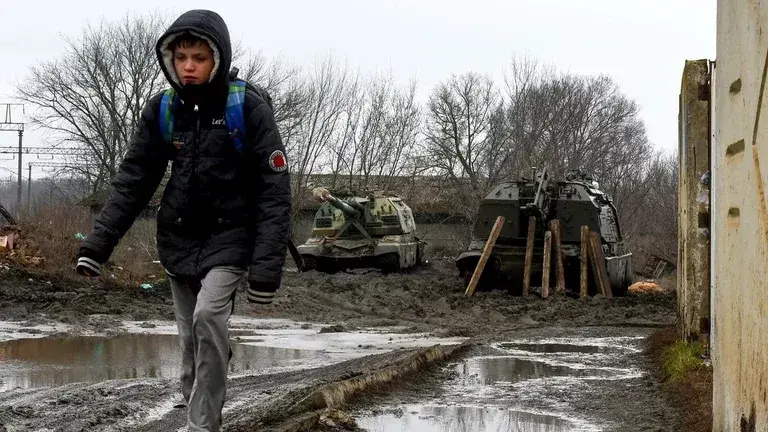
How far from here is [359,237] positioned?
29.1 meters

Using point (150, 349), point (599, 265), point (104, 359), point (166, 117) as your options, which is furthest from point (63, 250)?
point (166, 117)

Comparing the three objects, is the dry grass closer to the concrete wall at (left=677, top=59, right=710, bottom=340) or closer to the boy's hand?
Result: the concrete wall at (left=677, top=59, right=710, bottom=340)

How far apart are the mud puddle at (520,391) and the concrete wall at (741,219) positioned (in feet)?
4.53

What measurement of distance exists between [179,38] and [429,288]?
18709mm

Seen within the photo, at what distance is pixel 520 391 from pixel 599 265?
13.2 m

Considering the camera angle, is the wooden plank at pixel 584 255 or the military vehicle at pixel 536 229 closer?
the wooden plank at pixel 584 255

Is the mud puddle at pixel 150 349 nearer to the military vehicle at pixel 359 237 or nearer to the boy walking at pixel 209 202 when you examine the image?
the boy walking at pixel 209 202

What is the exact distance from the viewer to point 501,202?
71.2ft

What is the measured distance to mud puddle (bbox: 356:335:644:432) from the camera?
6.24m

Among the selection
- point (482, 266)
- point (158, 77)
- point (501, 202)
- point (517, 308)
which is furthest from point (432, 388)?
point (158, 77)

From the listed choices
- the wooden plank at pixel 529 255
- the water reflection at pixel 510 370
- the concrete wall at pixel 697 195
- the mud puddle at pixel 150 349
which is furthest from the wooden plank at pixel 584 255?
the concrete wall at pixel 697 195

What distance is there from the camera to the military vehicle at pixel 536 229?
2112 centimetres

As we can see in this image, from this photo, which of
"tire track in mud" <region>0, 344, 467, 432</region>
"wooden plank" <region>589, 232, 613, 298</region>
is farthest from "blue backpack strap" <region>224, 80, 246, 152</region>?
"wooden plank" <region>589, 232, 613, 298</region>

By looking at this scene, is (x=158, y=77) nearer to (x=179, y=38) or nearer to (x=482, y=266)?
(x=482, y=266)
